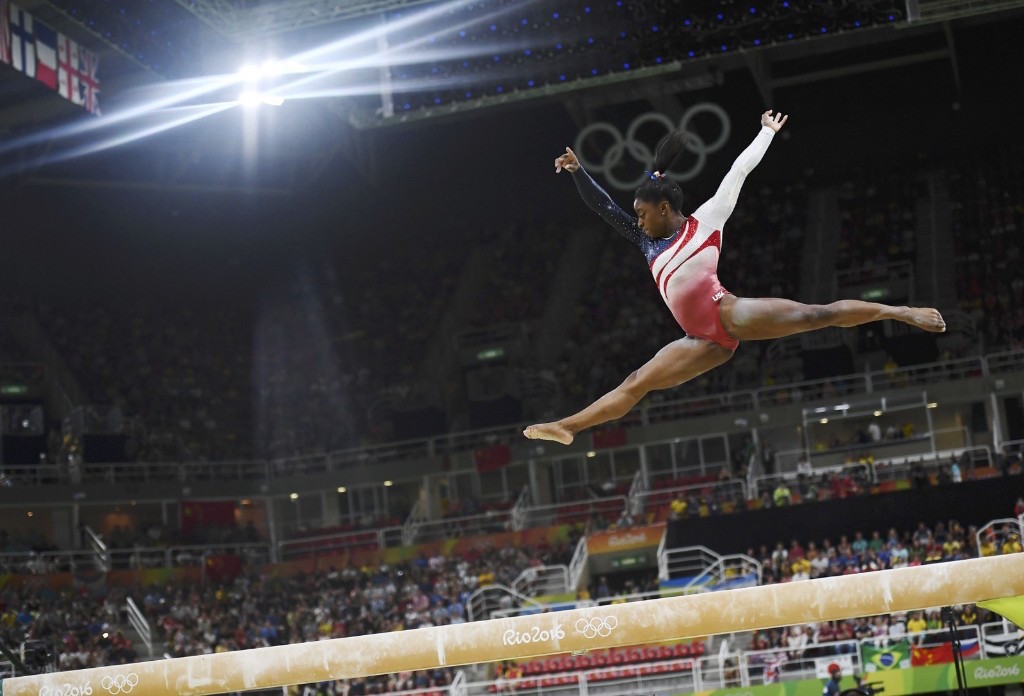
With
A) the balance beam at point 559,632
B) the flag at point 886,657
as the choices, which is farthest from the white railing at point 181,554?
the balance beam at point 559,632

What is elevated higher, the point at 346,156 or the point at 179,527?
the point at 346,156

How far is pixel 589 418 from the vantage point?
22.0ft

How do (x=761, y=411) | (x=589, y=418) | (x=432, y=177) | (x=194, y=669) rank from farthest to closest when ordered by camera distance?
(x=432, y=177) → (x=761, y=411) → (x=194, y=669) → (x=589, y=418)

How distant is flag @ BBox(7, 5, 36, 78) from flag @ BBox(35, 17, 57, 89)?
170 mm

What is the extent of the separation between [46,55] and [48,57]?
0.17 ft

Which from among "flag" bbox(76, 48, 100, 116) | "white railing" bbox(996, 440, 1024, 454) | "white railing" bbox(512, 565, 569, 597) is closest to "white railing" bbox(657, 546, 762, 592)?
"white railing" bbox(512, 565, 569, 597)

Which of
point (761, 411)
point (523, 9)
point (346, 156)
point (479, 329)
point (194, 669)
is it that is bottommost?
point (194, 669)

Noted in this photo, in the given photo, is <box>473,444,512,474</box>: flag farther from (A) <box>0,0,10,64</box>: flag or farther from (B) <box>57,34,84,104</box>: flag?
(A) <box>0,0,10,64</box>: flag

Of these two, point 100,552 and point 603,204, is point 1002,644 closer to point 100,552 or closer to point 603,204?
point 603,204

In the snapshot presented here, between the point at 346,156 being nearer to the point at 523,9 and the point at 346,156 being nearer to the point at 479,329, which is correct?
the point at 479,329

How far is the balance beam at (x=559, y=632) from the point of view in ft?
21.9

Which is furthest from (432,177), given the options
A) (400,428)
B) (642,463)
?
(642,463)

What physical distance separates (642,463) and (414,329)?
768 cm

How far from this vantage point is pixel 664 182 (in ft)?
21.5
